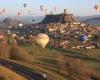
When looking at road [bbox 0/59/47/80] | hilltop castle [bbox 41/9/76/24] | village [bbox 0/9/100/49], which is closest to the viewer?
road [bbox 0/59/47/80]

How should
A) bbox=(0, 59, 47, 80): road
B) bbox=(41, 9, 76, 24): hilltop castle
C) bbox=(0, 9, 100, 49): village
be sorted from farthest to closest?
bbox=(41, 9, 76, 24): hilltop castle < bbox=(0, 9, 100, 49): village < bbox=(0, 59, 47, 80): road

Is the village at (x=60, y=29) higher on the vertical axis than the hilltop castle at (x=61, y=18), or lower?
lower

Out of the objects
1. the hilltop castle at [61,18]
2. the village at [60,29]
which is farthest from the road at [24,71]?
the hilltop castle at [61,18]

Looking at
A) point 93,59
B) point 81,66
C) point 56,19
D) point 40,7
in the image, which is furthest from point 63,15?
point 81,66

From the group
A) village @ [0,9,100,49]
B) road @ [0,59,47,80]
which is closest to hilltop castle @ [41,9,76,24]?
village @ [0,9,100,49]

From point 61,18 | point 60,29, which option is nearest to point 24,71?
point 60,29

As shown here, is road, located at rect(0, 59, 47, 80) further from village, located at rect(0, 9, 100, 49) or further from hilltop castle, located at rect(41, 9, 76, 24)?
hilltop castle, located at rect(41, 9, 76, 24)

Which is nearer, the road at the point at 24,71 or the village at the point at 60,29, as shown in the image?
the road at the point at 24,71

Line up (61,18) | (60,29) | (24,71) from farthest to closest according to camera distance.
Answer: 1. (61,18)
2. (60,29)
3. (24,71)

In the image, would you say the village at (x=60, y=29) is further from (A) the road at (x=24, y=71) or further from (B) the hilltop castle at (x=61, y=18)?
(A) the road at (x=24, y=71)

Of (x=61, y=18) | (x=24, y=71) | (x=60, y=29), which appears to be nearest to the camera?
(x=24, y=71)

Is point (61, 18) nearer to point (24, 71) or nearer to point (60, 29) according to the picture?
point (60, 29)

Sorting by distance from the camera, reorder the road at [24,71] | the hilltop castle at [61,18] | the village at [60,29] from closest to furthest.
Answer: the road at [24,71], the village at [60,29], the hilltop castle at [61,18]

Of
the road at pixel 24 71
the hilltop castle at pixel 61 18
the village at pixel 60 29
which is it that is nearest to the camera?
the road at pixel 24 71
